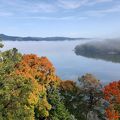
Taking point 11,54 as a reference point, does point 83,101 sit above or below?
below

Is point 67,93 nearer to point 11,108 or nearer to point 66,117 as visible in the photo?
point 66,117

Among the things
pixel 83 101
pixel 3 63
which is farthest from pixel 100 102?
pixel 3 63

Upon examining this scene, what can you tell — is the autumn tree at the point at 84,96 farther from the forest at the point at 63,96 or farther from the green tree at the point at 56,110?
the green tree at the point at 56,110

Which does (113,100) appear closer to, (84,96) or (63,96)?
(84,96)

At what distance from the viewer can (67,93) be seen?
103m

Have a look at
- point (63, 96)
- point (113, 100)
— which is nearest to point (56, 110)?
point (63, 96)

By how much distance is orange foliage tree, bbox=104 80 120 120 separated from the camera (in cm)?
9288

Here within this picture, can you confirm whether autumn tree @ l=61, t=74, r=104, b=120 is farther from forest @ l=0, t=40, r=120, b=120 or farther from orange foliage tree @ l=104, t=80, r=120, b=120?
orange foliage tree @ l=104, t=80, r=120, b=120

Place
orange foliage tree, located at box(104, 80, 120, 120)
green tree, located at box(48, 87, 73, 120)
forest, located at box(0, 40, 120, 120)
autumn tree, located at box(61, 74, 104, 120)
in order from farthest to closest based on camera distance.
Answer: autumn tree, located at box(61, 74, 104, 120)
orange foliage tree, located at box(104, 80, 120, 120)
green tree, located at box(48, 87, 73, 120)
forest, located at box(0, 40, 120, 120)

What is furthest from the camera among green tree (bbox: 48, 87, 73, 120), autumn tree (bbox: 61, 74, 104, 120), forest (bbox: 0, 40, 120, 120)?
autumn tree (bbox: 61, 74, 104, 120)

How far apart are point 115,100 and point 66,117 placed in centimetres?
1630

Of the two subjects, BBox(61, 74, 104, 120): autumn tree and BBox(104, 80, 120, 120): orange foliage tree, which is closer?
BBox(104, 80, 120, 120): orange foliage tree

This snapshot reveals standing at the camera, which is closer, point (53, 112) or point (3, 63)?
point (3, 63)

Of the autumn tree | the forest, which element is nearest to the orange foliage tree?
the forest
